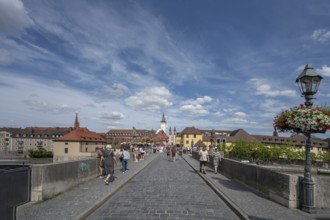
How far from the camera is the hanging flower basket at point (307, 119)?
8727 millimetres

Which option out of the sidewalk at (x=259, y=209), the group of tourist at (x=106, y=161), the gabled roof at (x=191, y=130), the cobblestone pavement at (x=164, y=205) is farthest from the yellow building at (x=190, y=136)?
the sidewalk at (x=259, y=209)

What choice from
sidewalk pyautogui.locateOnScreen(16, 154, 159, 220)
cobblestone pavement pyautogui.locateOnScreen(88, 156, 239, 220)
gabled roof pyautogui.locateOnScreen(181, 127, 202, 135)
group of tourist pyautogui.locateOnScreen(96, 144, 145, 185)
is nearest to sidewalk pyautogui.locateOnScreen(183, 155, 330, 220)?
cobblestone pavement pyautogui.locateOnScreen(88, 156, 239, 220)

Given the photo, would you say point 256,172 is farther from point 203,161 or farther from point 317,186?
point 203,161

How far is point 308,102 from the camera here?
9.30m

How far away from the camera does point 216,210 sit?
875 cm

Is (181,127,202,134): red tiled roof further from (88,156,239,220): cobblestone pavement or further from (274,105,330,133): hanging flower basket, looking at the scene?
(274,105,330,133): hanging flower basket

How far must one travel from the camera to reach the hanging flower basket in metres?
8.73

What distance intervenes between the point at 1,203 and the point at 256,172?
31.8 ft

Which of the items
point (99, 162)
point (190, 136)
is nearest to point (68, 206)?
point (99, 162)

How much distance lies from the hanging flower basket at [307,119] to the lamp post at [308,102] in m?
0.26

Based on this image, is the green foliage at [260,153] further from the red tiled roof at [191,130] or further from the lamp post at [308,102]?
the red tiled roof at [191,130]

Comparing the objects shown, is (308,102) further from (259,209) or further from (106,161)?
(106,161)

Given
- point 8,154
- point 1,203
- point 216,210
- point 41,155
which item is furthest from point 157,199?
point 41,155

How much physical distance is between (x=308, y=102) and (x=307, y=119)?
0.73 metres
